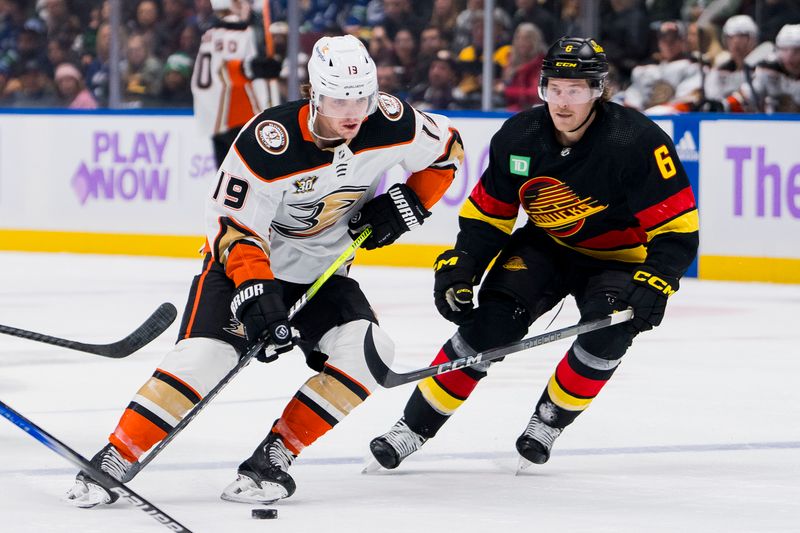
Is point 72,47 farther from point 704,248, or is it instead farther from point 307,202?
point 307,202

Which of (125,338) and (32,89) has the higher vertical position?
(125,338)

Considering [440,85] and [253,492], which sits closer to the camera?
[253,492]

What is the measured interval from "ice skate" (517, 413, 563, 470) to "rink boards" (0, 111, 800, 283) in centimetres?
434

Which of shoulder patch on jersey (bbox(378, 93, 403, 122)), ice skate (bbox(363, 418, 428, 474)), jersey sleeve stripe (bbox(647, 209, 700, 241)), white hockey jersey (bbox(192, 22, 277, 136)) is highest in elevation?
shoulder patch on jersey (bbox(378, 93, 403, 122))

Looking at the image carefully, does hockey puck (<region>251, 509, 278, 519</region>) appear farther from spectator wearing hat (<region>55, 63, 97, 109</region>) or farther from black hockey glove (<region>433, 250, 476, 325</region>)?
spectator wearing hat (<region>55, 63, 97, 109</region>)

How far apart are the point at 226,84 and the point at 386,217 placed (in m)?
5.50

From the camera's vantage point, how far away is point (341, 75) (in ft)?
10.9

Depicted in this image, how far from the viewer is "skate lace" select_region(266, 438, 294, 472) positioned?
333cm

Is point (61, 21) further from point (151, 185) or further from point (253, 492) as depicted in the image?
point (253, 492)

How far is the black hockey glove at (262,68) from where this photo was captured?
9031mm

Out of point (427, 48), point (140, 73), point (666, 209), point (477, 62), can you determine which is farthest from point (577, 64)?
point (140, 73)

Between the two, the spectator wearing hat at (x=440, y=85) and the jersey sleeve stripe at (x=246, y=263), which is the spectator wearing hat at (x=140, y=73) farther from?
the jersey sleeve stripe at (x=246, y=263)

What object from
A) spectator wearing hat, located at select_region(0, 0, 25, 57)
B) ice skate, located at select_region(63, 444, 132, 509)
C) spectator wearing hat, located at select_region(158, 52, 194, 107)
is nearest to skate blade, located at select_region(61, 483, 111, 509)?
ice skate, located at select_region(63, 444, 132, 509)

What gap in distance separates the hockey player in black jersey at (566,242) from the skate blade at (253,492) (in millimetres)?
422
